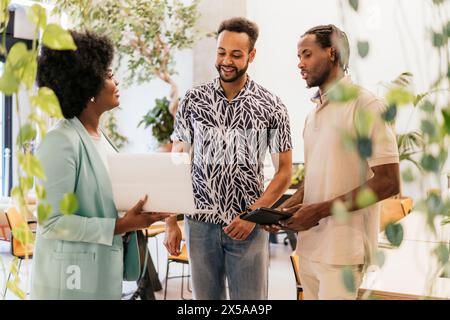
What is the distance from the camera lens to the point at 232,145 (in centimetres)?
227

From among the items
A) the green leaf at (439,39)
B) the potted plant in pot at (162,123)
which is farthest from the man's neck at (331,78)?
the potted plant in pot at (162,123)

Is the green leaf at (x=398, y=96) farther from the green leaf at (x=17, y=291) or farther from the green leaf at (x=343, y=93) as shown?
the green leaf at (x=17, y=291)

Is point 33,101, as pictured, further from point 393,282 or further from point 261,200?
point 261,200

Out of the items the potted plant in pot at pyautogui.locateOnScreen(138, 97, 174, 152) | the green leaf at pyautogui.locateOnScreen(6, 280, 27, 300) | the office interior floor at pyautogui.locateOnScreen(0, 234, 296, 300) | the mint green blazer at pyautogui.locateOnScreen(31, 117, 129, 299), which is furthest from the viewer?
the potted plant in pot at pyautogui.locateOnScreen(138, 97, 174, 152)

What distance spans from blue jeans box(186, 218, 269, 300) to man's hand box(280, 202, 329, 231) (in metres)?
0.41

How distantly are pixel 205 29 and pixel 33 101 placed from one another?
6753 mm

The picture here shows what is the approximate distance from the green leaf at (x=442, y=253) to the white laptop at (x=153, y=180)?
3.15ft

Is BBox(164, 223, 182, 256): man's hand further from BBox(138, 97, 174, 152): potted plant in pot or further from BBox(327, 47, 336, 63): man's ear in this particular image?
BBox(138, 97, 174, 152): potted plant in pot

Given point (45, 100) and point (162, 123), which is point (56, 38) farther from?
point (162, 123)

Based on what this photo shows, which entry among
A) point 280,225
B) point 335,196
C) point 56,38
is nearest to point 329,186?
point 335,196

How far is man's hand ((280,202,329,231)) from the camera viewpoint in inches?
71.9

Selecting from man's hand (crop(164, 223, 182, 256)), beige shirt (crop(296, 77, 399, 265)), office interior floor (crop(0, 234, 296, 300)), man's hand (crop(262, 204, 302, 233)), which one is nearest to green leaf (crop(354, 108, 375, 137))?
beige shirt (crop(296, 77, 399, 265))

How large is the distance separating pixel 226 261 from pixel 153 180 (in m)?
0.79
